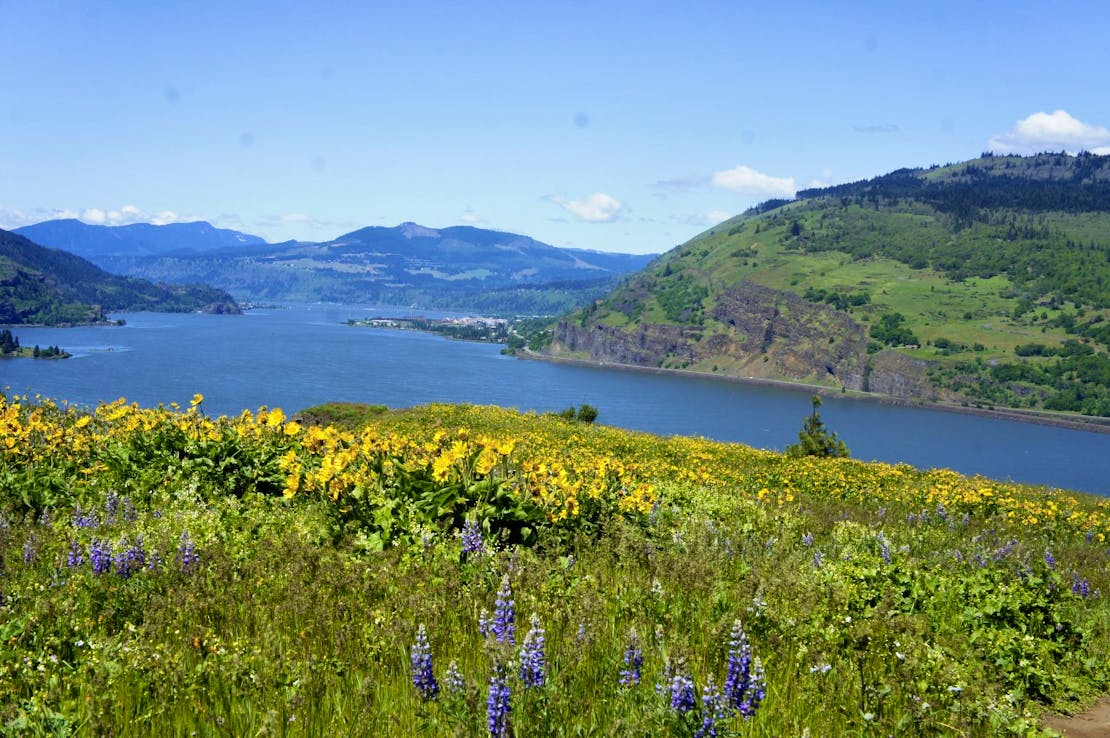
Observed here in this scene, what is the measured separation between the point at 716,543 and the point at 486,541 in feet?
9.11

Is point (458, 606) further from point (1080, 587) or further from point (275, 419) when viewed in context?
point (1080, 587)

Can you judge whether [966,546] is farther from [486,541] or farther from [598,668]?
[598,668]

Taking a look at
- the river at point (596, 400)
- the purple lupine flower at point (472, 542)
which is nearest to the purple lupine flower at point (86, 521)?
the purple lupine flower at point (472, 542)

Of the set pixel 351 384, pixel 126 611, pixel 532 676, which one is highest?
pixel 532 676

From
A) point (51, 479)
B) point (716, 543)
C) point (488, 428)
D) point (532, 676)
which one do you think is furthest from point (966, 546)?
point (488, 428)

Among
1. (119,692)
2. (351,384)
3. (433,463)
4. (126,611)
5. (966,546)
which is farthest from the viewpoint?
(351,384)

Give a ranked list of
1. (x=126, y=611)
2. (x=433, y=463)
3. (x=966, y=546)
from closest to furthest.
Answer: (x=126, y=611) < (x=433, y=463) < (x=966, y=546)

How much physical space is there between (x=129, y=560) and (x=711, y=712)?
200 inches

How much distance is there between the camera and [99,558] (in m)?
6.30

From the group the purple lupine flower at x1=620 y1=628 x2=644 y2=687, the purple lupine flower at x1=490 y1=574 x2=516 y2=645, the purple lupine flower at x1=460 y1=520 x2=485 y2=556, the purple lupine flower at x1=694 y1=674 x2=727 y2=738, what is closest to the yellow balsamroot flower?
the purple lupine flower at x1=460 y1=520 x2=485 y2=556

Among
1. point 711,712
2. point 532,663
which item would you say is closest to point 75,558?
point 532,663

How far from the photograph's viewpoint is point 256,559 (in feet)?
22.8

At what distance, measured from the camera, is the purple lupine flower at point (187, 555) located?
6500mm

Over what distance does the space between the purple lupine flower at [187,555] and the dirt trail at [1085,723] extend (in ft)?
23.1
